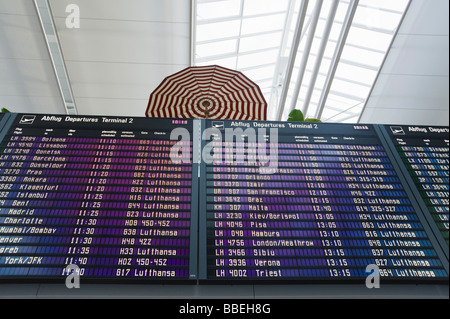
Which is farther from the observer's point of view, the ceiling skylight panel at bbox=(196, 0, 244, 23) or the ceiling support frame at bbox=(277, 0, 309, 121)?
the ceiling skylight panel at bbox=(196, 0, 244, 23)

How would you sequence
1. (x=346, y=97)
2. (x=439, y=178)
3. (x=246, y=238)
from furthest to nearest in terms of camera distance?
(x=346, y=97)
(x=439, y=178)
(x=246, y=238)

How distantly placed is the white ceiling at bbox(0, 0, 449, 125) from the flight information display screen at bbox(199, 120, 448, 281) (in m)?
3.64

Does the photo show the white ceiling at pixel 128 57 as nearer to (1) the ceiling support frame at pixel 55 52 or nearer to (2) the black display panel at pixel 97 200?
(1) the ceiling support frame at pixel 55 52

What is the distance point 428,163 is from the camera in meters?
3.40

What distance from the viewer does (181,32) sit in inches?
274

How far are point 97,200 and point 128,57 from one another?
461 cm

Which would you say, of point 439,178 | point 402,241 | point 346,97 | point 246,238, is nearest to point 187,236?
point 246,238

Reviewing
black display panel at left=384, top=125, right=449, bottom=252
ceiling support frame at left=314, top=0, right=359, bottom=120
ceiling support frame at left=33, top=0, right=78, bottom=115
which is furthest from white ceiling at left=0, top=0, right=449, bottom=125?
black display panel at left=384, top=125, right=449, bottom=252

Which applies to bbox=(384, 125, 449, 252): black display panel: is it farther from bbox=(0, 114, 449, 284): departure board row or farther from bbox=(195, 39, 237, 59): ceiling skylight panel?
bbox=(195, 39, 237, 59): ceiling skylight panel

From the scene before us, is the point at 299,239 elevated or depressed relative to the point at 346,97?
depressed

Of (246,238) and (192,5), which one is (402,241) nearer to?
(246,238)

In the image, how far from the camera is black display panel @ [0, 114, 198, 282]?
101 inches

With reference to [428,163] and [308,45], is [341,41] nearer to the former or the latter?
[308,45]
